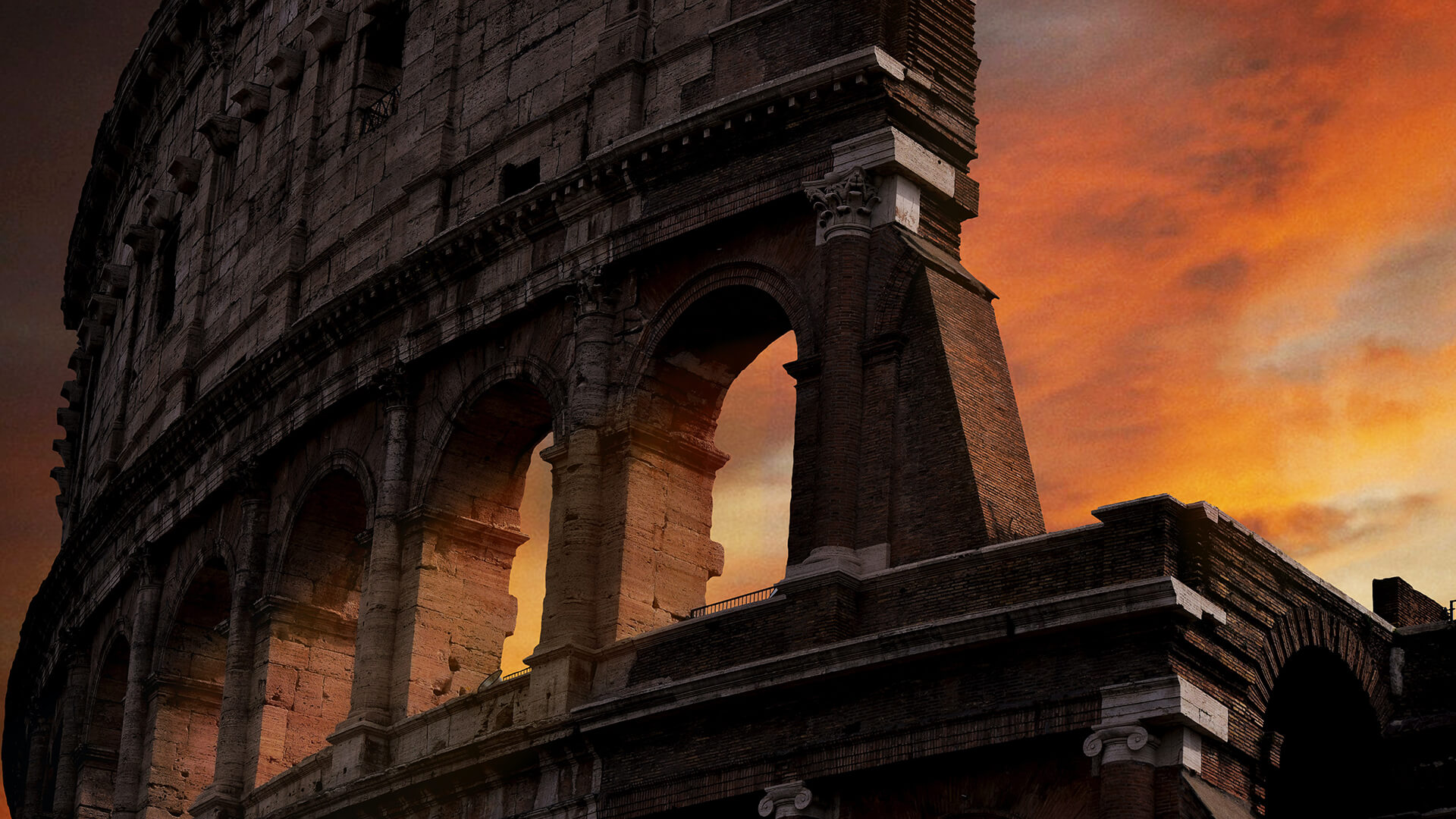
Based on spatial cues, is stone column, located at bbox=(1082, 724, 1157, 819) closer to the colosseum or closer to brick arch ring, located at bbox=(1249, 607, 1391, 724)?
the colosseum

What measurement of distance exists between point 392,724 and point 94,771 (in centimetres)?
1081

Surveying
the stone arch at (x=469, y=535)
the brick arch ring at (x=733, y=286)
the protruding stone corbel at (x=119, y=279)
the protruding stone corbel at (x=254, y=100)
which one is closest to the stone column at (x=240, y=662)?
the stone arch at (x=469, y=535)

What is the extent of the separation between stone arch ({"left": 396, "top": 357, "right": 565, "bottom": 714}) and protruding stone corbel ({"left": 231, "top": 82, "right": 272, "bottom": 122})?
920cm

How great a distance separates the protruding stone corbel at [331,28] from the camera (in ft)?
107

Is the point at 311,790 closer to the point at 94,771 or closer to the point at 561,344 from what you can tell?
the point at 561,344

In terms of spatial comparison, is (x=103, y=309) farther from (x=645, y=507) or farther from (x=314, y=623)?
(x=645, y=507)

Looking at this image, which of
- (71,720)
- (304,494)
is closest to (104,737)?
(71,720)

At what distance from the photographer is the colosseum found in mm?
20141

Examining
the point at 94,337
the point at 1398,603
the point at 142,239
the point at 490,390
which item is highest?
the point at 142,239

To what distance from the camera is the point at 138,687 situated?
32.6 meters

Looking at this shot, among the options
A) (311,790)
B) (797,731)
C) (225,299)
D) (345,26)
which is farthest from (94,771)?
(797,731)

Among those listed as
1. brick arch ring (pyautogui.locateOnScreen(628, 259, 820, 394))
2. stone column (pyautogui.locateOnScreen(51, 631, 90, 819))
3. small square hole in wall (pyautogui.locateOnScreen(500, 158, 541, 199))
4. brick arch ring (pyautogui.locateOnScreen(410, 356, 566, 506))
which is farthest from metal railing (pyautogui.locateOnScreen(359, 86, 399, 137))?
stone column (pyautogui.locateOnScreen(51, 631, 90, 819))

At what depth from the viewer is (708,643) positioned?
22.7 metres

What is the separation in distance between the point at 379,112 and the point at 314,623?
22.5 ft
